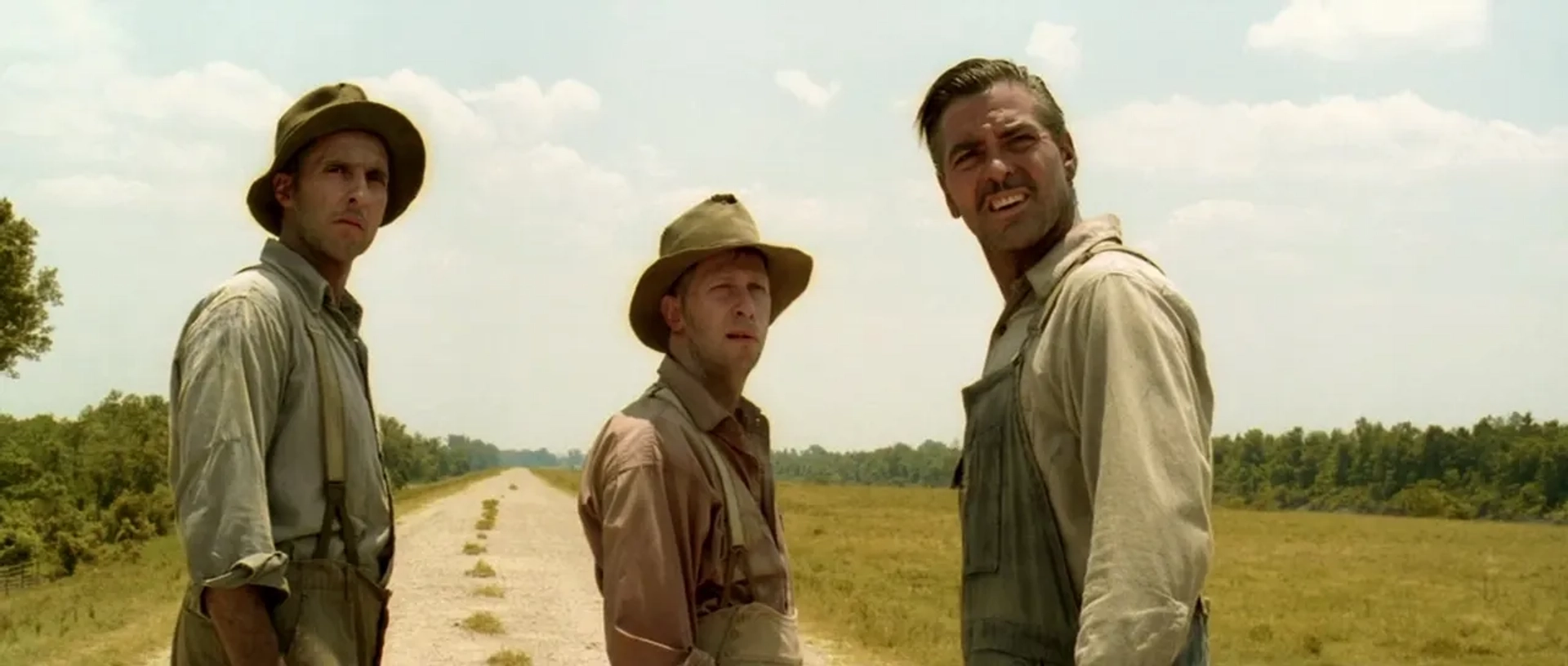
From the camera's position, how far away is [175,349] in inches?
118

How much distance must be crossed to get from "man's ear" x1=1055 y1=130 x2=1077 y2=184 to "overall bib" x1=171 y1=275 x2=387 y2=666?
190 cm

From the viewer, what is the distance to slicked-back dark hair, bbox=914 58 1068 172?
261cm

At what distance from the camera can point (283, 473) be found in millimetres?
2922

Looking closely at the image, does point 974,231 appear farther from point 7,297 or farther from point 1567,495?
point 1567,495

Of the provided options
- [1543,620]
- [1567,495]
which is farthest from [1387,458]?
[1543,620]

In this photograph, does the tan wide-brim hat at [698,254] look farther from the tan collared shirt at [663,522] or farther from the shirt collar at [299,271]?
the shirt collar at [299,271]

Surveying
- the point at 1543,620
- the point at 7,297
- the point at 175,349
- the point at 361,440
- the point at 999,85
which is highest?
the point at 7,297

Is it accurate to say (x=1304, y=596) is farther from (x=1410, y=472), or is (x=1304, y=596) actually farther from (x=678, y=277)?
(x=1410, y=472)

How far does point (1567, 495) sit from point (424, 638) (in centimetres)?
11910

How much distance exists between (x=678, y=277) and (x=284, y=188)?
3.75ft

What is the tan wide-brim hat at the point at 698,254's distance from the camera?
3182 millimetres

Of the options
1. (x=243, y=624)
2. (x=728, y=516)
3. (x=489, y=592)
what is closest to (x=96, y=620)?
(x=489, y=592)

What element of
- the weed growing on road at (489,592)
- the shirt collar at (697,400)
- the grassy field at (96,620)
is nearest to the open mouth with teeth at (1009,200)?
the shirt collar at (697,400)

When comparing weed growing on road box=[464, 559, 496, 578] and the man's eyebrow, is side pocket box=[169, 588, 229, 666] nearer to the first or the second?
the man's eyebrow
